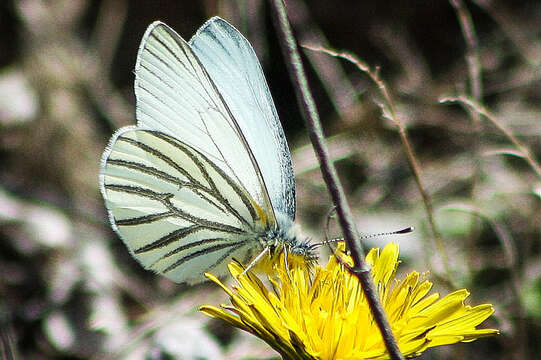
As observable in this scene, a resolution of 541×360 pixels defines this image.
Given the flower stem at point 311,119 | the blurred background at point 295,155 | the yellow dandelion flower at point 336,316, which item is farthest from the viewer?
the blurred background at point 295,155

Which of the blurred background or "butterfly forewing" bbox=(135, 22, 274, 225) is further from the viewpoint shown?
the blurred background

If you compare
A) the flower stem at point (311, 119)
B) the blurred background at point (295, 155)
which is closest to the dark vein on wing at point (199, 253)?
the blurred background at point (295, 155)

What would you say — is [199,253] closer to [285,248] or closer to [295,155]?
[285,248]

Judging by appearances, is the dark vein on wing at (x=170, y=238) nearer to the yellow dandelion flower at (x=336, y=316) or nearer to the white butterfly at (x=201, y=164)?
the white butterfly at (x=201, y=164)

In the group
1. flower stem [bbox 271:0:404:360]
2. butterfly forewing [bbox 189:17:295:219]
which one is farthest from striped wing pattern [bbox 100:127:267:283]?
flower stem [bbox 271:0:404:360]

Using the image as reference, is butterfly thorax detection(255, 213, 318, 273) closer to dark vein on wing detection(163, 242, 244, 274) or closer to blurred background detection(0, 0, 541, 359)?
dark vein on wing detection(163, 242, 244, 274)

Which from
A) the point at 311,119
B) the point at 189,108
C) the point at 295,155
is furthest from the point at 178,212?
the point at 295,155

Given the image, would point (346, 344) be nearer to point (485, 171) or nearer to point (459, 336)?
point (459, 336)
